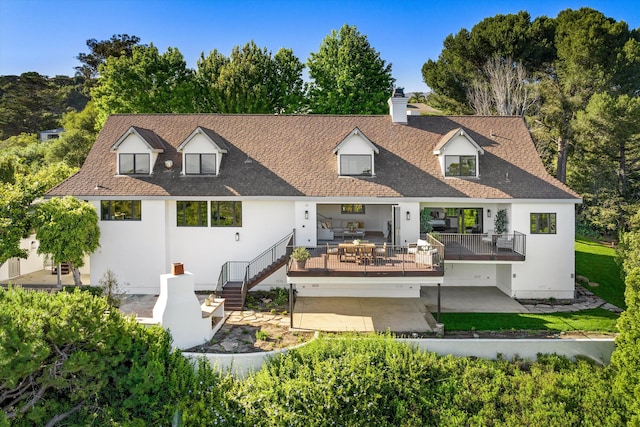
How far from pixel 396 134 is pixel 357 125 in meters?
2.32

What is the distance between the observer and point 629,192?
27.9 meters

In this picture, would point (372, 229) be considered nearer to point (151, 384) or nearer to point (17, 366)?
point (151, 384)

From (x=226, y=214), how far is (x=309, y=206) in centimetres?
416

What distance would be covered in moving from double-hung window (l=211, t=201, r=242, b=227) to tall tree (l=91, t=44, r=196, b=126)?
17.9m

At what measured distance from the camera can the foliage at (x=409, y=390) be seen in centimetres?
1126

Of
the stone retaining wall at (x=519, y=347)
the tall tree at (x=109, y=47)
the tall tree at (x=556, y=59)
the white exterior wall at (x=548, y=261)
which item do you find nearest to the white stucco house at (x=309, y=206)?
the white exterior wall at (x=548, y=261)

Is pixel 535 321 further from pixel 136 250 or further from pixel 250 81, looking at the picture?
pixel 250 81

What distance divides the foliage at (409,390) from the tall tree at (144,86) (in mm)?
27890

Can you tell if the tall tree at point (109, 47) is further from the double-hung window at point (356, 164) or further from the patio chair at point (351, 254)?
the patio chair at point (351, 254)

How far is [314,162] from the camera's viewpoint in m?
20.7

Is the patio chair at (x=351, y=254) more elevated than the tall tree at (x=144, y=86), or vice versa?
the tall tree at (x=144, y=86)

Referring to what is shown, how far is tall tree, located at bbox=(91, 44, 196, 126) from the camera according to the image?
32.7m

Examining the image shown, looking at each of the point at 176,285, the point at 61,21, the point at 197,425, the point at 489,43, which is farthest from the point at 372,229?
the point at 489,43

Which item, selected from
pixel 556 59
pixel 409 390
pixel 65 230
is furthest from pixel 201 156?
pixel 556 59
